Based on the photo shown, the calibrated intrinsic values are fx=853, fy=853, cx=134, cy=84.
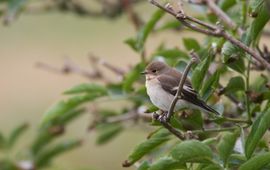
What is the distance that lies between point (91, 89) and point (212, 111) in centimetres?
76

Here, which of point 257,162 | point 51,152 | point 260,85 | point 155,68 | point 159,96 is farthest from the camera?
point 51,152

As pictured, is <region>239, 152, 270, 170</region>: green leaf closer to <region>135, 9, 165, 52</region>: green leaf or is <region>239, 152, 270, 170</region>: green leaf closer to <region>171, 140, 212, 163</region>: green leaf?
→ <region>171, 140, 212, 163</region>: green leaf

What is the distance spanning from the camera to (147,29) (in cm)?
359

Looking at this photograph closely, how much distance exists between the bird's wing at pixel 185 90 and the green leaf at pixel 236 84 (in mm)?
104

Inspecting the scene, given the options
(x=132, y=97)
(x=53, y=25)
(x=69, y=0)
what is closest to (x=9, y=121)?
(x=53, y=25)

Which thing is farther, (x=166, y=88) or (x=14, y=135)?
(x=14, y=135)

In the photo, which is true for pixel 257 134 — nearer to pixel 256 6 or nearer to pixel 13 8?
pixel 256 6

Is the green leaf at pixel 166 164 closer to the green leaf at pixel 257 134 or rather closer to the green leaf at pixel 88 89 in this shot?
the green leaf at pixel 257 134

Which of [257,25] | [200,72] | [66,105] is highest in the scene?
[257,25]

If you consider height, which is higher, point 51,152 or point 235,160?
point 235,160

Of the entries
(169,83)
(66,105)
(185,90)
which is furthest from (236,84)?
(66,105)

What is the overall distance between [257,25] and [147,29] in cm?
84

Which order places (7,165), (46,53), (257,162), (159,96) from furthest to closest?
1. (46,53)
2. (7,165)
3. (159,96)
4. (257,162)

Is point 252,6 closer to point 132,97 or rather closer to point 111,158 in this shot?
point 132,97
